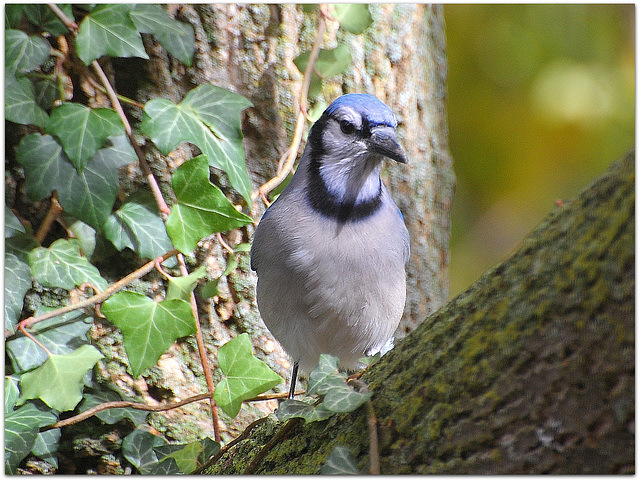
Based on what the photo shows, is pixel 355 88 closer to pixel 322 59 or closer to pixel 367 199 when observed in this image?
pixel 322 59

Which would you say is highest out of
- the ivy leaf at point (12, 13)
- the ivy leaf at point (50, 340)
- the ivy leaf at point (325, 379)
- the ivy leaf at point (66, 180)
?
the ivy leaf at point (12, 13)

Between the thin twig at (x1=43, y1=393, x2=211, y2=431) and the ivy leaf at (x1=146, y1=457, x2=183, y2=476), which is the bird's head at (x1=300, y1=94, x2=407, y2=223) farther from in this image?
the ivy leaf at (x1=146, y1=457, x2=183, y2=476)

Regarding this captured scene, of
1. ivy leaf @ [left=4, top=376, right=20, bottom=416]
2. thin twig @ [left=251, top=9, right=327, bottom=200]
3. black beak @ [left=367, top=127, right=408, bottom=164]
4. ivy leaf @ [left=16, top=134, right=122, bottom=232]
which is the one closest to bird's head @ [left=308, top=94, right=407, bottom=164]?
black beak @ [left=367, top=127, right=408, bottom=164]

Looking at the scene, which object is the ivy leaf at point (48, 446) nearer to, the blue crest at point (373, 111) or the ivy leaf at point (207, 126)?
the ivy leaf at point (207, 126)

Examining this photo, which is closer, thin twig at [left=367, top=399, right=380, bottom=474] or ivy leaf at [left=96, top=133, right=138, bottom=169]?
thin twig at [left=367, top=399, right=380, bottom=474]

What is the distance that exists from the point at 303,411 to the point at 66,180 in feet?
2.44

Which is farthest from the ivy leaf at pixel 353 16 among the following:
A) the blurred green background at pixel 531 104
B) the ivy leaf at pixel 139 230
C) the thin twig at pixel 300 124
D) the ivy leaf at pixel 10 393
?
the ivy leaf at pixel 10 393

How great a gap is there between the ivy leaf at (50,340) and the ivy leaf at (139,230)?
0.20 m

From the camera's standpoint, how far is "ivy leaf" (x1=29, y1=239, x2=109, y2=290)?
1.37 m

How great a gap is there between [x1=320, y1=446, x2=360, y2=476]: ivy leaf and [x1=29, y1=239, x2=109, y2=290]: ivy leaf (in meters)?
0.72

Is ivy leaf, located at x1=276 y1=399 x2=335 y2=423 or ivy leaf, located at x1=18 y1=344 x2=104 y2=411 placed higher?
ivy leaf, located at x1=276 y1=399 x2=335 y2=423

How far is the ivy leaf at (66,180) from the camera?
133 cm

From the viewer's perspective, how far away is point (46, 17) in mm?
1356

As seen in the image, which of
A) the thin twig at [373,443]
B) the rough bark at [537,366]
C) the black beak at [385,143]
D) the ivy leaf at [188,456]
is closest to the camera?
the rough bark at [537,366]
